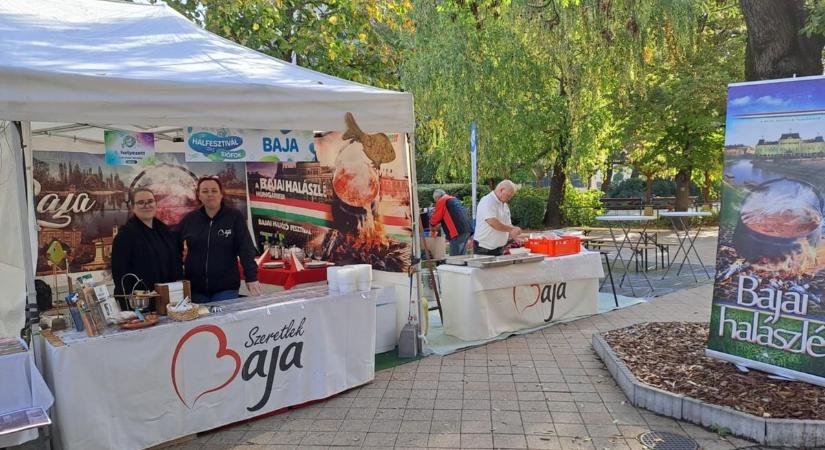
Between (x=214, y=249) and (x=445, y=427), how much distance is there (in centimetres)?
221

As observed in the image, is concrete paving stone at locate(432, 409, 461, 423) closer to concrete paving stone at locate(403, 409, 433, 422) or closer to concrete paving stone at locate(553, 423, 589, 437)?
concrete paving stone at locate(403, 409, 433, 422)

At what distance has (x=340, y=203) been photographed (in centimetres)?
616

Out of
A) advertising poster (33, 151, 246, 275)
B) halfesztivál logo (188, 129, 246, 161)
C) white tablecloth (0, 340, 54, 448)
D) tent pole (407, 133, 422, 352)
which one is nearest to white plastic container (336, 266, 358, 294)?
tent pole (407, 133, 422, 352)

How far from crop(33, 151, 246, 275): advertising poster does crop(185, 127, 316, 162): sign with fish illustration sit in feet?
6.84

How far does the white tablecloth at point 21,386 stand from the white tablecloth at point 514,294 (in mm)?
3678

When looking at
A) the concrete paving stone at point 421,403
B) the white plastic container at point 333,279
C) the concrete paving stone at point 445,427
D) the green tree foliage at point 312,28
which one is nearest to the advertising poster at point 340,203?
the white plastic container at point 333,279

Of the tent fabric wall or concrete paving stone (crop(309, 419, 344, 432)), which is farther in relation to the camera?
the tent fabric wall

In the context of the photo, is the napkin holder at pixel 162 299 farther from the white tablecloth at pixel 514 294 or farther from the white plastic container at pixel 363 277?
the white tablecloth at pixel 514 294

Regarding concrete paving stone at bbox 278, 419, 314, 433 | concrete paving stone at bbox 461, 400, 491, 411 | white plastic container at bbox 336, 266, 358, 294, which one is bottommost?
concrete paving stone at bbox 461, 400, 491, 411

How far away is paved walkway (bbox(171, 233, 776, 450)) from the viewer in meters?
3.57

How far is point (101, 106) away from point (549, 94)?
12718 mm

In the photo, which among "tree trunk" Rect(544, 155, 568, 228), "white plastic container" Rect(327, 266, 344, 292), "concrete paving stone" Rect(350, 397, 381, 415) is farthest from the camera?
"tree trunk" Rect(544, 155, 568, 228)

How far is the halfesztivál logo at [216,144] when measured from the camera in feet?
14.7

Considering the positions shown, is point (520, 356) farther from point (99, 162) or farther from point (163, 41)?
point (99, 162)
